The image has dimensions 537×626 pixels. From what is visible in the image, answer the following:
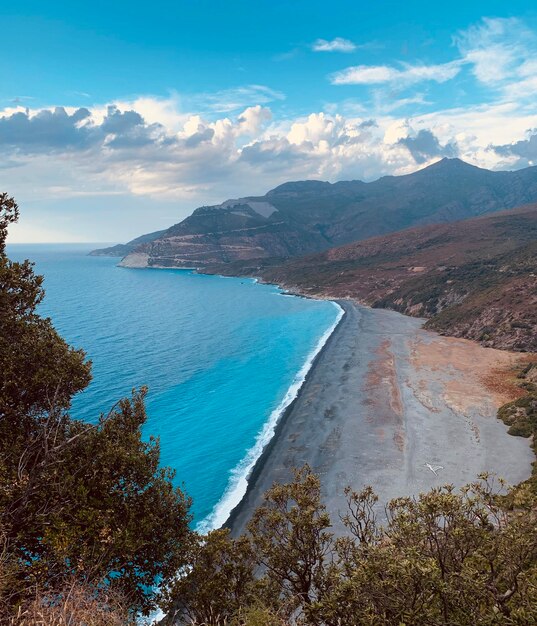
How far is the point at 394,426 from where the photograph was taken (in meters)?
50.6

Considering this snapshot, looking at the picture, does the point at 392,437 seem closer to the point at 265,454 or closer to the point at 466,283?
the point at 265,454

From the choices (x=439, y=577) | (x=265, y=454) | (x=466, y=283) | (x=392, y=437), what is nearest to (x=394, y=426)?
(x=392, y=437)

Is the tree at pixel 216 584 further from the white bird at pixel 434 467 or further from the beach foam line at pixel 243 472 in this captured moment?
the white bird at pixel 434 467

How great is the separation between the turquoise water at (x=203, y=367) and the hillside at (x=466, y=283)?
84.6 ft

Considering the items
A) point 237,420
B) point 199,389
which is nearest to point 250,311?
point 199,389

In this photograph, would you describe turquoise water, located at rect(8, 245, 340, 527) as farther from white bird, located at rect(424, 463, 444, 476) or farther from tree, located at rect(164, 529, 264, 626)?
tree, located at rect(164, 529, 264, 626)

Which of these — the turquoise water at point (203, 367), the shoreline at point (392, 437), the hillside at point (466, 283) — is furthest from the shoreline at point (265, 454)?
the hillside at point (466, 283)

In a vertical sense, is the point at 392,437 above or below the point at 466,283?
below

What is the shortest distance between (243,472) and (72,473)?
96.1 ft

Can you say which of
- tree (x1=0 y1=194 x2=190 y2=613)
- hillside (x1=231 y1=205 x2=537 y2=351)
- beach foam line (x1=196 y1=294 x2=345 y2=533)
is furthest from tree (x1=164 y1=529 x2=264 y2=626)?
hillside (x1=231 y1=205 x2=537 y2=351)

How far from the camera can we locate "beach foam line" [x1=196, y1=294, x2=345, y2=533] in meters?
34.5

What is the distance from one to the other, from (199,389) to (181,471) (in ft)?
81.7

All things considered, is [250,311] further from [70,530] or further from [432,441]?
[70,530]

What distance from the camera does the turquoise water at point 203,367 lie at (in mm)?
45344
